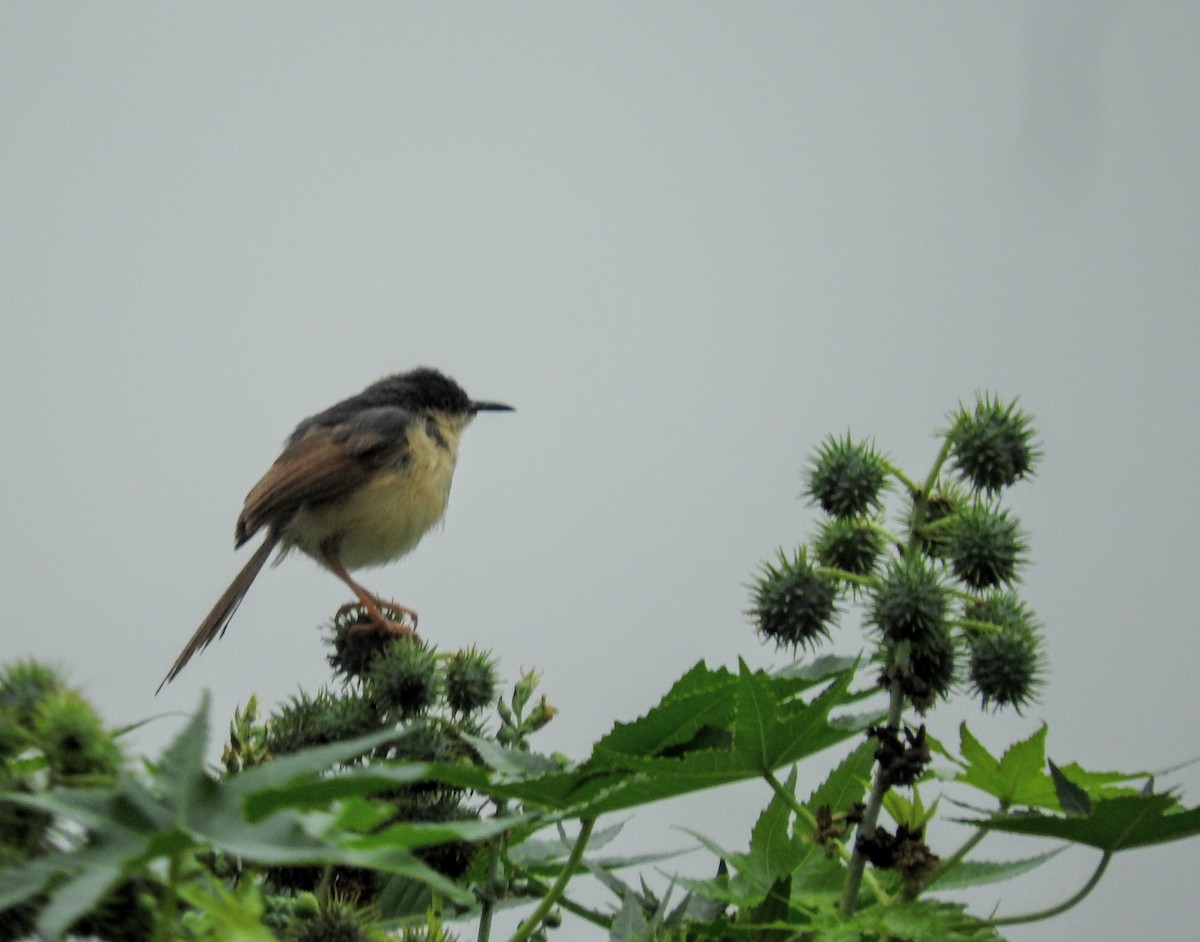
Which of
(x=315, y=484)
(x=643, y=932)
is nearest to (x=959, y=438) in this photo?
(x=643, y=932)

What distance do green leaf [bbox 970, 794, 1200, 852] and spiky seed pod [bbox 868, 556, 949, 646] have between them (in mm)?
466

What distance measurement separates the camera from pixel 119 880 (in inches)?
57.4

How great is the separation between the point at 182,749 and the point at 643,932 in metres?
1.55

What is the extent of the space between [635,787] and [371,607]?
2287 millimetres

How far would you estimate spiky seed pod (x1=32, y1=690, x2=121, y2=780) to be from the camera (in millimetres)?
1629

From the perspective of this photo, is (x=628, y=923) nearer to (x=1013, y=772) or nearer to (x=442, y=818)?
(x=442, y=818)

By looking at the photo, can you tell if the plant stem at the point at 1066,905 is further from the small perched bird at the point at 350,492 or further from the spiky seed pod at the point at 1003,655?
the small perched bird at the point at 350,492

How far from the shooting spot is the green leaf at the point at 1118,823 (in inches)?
95.2

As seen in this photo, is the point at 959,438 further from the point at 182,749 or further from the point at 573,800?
the point at 182,749

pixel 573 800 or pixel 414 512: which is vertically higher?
pixel 414 512

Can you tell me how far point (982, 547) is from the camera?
10.2ft

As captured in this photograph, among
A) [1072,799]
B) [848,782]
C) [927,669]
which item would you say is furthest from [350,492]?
[1072,799]

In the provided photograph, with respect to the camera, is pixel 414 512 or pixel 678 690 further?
pixel 414 512

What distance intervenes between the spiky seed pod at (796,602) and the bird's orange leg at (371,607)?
1112 millimetres
